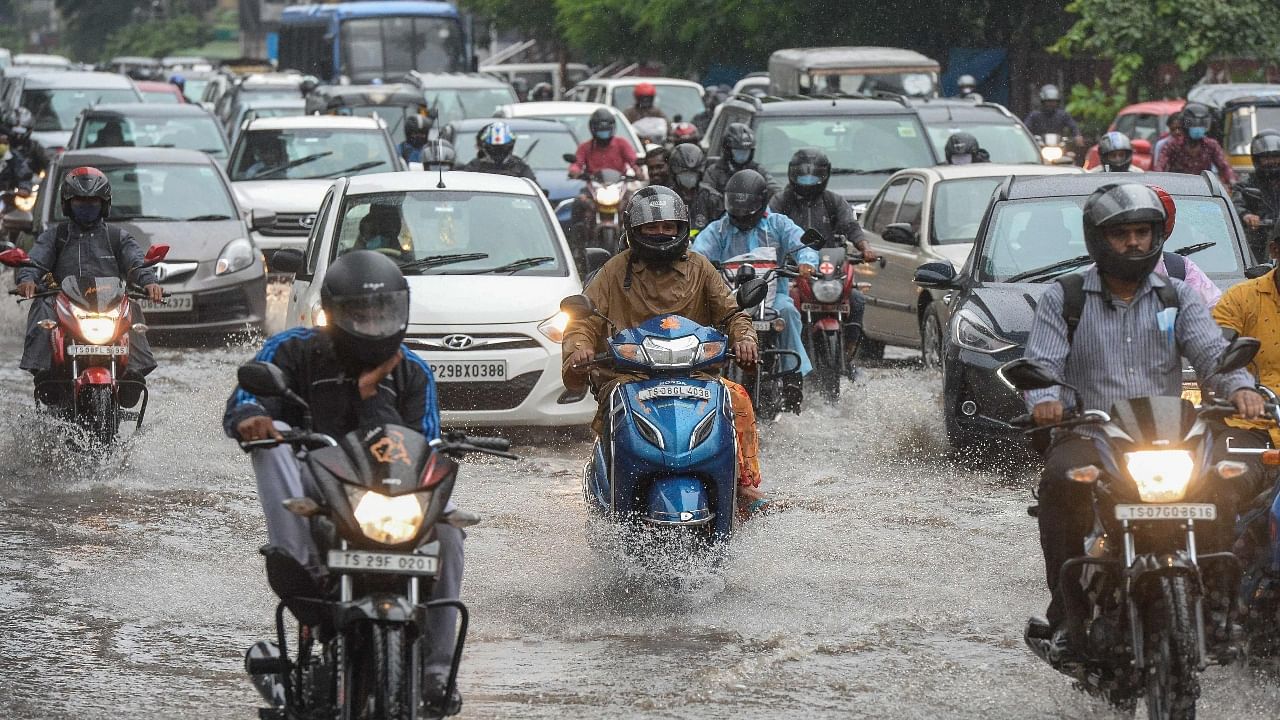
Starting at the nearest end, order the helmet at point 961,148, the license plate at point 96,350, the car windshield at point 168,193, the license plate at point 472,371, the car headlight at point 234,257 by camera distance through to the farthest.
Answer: the license plate at point 96,350
the license plate at point 472,371
the car headlight at point 234,257
the car windshield at point 168,193
the helmet at point 961,148

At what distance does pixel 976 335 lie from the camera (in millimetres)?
11773

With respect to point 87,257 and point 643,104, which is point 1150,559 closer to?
point 87,257

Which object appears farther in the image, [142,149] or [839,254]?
[142,149]

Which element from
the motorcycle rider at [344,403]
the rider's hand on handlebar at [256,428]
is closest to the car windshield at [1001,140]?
the motorcycle rider at [344,403]

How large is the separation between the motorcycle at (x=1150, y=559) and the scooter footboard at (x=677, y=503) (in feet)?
6.58

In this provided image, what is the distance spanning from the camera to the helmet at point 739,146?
631 inches

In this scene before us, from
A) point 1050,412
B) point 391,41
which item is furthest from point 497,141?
point 391,41

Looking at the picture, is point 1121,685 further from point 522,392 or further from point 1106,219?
point 522,392

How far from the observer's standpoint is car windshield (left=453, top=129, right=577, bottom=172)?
81.2 ft

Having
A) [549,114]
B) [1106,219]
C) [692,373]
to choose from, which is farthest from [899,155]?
[1106,219]

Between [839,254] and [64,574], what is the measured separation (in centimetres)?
622

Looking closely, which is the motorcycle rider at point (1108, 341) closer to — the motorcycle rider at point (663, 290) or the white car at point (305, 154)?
the motorcycle rider at point (663, 290)

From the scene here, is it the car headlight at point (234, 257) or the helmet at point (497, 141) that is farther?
the helmet at point (497, 141)

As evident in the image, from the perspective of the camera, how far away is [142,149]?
18781 mm
